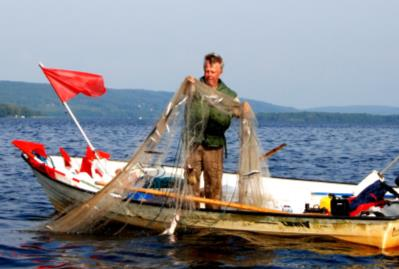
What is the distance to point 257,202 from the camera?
1120 centimetres

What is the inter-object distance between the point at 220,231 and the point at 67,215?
267 cm

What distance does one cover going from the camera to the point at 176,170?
421 inches

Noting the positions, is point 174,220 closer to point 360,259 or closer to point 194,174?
point 194,174

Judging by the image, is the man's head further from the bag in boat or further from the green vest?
the bag in boat

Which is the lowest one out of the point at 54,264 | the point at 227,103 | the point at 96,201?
the point at 54,264

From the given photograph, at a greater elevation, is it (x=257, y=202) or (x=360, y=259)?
(x=257, y=202)

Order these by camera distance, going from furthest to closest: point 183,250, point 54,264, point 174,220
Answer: point 174,220
point 183,250
point 54,264

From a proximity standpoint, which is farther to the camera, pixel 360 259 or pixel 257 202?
pixel 257 202

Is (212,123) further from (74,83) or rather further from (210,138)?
(74,83)

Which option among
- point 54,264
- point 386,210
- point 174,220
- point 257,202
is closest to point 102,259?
point 54,264

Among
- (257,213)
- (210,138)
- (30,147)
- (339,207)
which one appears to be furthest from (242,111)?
(30,147)

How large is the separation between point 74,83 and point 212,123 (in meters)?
3.78

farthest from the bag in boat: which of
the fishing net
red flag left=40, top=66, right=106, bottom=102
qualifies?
red flag left=40, top=66, right=106, bottom=102

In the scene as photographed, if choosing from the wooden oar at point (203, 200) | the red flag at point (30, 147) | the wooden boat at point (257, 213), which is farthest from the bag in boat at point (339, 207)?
the red flag at point (30, 147)
